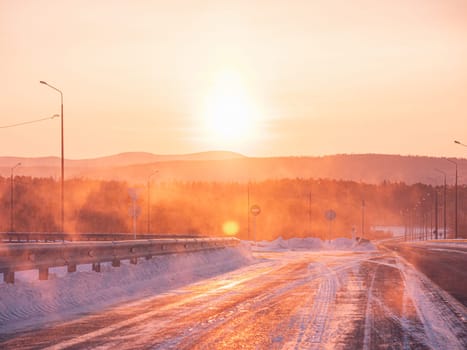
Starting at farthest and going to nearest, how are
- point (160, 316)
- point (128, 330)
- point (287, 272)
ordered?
point (287, 272), point (160, 316), point (128, 330)

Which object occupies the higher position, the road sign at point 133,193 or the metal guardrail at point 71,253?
the road sign at point 133,193

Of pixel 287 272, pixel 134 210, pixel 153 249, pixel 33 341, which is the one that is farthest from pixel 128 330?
pixel 134 210

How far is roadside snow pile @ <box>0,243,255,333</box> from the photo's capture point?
45.1 ft

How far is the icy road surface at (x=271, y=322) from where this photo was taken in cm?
1025

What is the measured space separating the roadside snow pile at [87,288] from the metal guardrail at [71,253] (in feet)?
0.89

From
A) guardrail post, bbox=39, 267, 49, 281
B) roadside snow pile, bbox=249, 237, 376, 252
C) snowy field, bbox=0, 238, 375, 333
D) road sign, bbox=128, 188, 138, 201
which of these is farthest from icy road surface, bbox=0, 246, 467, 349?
roadside snow pile, bbox=249, 237, 376, 252

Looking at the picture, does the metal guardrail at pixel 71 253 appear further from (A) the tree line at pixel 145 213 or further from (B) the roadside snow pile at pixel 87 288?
(A) the tree line at pixel 145 213

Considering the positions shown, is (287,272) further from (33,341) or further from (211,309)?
(33,341)

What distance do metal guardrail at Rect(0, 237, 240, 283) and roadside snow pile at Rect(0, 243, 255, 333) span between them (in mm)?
271

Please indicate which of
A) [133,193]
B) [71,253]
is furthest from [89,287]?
[133,193]

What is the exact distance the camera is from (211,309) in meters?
14.3

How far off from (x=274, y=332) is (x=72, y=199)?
157 metres

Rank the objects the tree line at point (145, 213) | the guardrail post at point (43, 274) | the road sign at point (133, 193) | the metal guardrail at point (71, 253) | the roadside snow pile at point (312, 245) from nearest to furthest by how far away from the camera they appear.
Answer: the metal guardrail at point (71, 253), the guardrail post at point (43, 274), the road sign at point (133, 193), the roadside snow pile at point (312, 245), the tree line at point (145, 213)

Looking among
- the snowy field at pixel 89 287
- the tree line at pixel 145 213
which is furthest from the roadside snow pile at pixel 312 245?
the tree line at pixel 145 213
